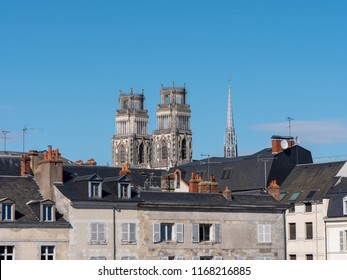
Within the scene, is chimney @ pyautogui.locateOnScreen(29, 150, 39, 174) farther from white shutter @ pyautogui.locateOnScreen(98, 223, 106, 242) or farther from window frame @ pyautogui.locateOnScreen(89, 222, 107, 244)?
white shutter @ pyautogui.locateOnScreen(98, 223, 106, 242)

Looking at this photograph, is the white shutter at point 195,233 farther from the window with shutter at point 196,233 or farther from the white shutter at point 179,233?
the white shutter at point 179,233

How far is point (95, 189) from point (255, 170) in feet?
95.6

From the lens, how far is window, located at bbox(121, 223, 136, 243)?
219ft

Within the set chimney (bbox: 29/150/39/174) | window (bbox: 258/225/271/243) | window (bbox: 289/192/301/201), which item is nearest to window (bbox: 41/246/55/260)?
chimney (bbox: 29/150/39/174)

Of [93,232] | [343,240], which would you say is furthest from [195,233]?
[343,240]

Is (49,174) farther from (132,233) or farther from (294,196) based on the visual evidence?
(294,196)

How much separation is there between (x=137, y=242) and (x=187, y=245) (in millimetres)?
3743

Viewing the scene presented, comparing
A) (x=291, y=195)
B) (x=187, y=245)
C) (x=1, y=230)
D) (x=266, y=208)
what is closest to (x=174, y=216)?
(x=187, y=245)

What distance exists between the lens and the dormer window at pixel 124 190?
67562mm

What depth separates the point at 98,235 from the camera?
216ft

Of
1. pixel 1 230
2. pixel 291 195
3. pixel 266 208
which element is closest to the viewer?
pixel 1 230

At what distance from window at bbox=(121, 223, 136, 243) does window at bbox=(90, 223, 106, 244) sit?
1396mm
